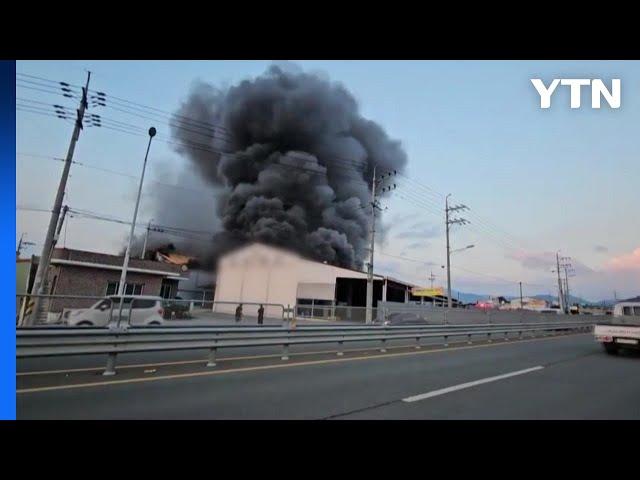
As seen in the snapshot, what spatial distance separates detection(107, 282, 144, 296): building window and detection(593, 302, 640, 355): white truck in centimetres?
2515

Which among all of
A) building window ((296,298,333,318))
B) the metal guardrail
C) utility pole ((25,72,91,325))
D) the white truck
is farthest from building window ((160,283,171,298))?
the white truck

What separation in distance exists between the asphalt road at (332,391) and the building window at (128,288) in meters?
20.5

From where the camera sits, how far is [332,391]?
5488 millimetres

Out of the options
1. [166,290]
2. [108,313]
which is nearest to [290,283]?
[166,290]

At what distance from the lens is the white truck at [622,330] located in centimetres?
1136

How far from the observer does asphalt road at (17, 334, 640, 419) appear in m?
4.36

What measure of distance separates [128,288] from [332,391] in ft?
80.2

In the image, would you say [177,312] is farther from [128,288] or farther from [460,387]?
[128,288]

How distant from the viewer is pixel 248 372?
6.79 metres

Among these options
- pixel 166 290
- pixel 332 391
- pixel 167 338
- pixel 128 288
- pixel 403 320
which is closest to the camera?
pixel 332 391

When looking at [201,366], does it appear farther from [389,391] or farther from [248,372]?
[389,391]

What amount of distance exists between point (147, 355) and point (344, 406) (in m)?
5.72

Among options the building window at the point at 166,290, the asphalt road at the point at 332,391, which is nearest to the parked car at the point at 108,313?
the asphalt road at the point at 332,391
